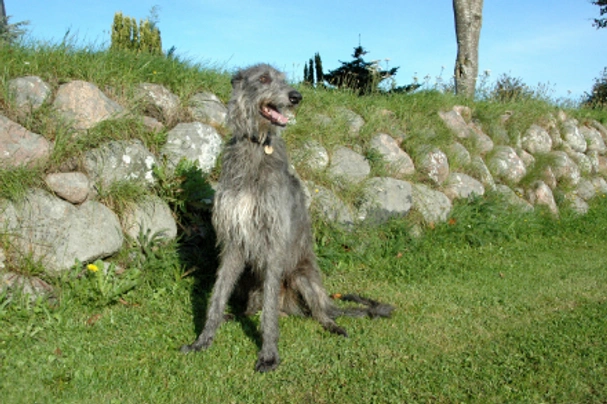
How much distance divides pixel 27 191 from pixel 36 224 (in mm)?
332

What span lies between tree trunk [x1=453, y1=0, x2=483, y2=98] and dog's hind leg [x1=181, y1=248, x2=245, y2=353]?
28.5 ft

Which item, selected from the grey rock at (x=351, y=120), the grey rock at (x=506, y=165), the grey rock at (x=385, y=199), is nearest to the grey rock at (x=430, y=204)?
the grey rock at (x=385, y=199)

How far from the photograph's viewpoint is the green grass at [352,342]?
11.9 feet

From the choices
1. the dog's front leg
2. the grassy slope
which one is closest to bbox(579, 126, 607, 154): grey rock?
the grassy slope

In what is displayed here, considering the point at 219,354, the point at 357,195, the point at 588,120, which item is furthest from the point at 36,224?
the point at 588,120

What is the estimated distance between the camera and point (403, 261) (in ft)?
22.3

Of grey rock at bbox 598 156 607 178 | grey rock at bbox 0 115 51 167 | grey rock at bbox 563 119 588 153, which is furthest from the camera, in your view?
grey rock at bbox 598 156 607 178

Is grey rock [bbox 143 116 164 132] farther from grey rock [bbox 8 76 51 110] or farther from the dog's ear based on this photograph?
the dog's ear

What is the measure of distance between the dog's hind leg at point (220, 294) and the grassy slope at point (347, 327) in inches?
5.7

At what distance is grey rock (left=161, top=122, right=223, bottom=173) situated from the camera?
625cm

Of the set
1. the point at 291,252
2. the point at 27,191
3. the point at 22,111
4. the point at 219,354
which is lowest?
the point at 219,354

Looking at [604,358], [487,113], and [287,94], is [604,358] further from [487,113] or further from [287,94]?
[487,113]

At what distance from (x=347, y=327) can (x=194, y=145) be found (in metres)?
2.89

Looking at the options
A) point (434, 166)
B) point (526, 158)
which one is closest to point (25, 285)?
point (434, 166)
